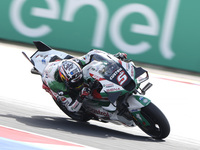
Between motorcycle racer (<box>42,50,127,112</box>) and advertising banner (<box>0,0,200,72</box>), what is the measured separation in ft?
22.5

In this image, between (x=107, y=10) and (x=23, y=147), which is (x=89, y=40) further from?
(x=23, y=147)

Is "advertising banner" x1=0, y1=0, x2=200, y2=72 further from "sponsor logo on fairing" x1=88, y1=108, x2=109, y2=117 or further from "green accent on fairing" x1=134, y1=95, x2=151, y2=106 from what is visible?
"green accent on fairing" x1=134, y1=95, x2=151, y2=106

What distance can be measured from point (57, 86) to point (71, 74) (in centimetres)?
50

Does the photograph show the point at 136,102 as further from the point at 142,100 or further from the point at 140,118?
the point at 140,118

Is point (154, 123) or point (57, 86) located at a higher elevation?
point (57, 86)

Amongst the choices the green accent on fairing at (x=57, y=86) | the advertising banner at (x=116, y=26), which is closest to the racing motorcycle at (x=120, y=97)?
the green accent on fairing at (x=57, y=86)

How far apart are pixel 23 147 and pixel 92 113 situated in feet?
5.90

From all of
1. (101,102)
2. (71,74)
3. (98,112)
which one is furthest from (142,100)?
(71,74)

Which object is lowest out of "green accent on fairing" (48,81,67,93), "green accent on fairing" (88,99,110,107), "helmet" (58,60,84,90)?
"green accent on fairing" (88,99,110,107)

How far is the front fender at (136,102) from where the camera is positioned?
18.5 ft

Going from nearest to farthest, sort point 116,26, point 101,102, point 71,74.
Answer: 1. point 71,74
2. point 101,102
3. point 116,26

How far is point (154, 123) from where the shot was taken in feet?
18.8

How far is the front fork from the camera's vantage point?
564cm

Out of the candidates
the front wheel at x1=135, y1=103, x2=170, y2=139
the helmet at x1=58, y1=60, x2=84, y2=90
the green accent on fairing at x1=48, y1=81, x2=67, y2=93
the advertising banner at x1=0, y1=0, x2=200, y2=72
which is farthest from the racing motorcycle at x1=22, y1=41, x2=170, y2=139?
the advertising banner at x1=0, y1=0, x2=200, y2=72
